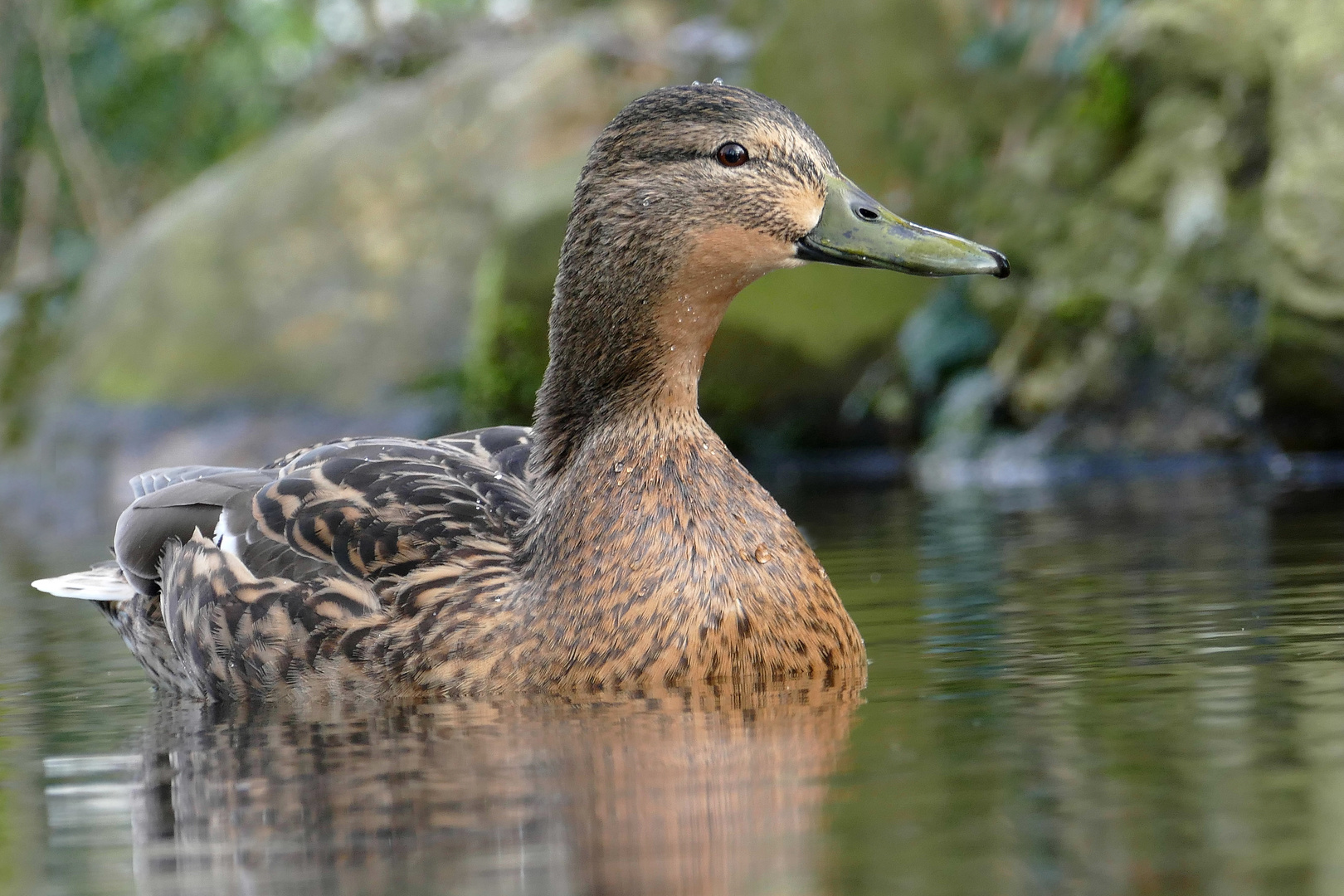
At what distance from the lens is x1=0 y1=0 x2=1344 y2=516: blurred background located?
39.3 ft

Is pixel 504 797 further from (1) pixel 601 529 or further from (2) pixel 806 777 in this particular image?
(1) pixel 601 529

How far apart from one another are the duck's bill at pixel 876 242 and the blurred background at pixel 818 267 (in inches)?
253

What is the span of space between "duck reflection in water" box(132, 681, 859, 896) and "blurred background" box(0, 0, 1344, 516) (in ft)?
25.0

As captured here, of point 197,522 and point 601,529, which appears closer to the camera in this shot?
point 601,529

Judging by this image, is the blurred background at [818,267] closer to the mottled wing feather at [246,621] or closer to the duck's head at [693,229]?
the duck's head at [693,229]

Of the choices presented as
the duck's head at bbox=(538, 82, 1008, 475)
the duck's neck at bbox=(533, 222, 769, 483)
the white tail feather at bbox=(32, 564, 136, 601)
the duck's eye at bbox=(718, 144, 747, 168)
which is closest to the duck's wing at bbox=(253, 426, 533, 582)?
the duck's neck at bbox=(533, 222, 769, 483)

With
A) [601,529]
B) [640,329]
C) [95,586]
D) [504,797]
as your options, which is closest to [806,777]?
[504,797]

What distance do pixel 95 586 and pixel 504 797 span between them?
130 inches

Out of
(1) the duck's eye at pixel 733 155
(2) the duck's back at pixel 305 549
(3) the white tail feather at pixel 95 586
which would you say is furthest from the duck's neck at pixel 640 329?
(3) the white tail feather at pixel 95 586

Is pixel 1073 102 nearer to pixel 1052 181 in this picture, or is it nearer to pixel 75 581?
pixel 1052 181

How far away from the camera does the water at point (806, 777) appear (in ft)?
9.07

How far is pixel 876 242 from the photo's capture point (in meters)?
4.95

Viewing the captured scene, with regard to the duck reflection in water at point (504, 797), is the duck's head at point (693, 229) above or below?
above

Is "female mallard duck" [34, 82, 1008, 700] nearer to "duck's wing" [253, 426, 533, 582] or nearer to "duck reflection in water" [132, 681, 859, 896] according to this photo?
"duck's wing" [253, 426, 533, 582]
